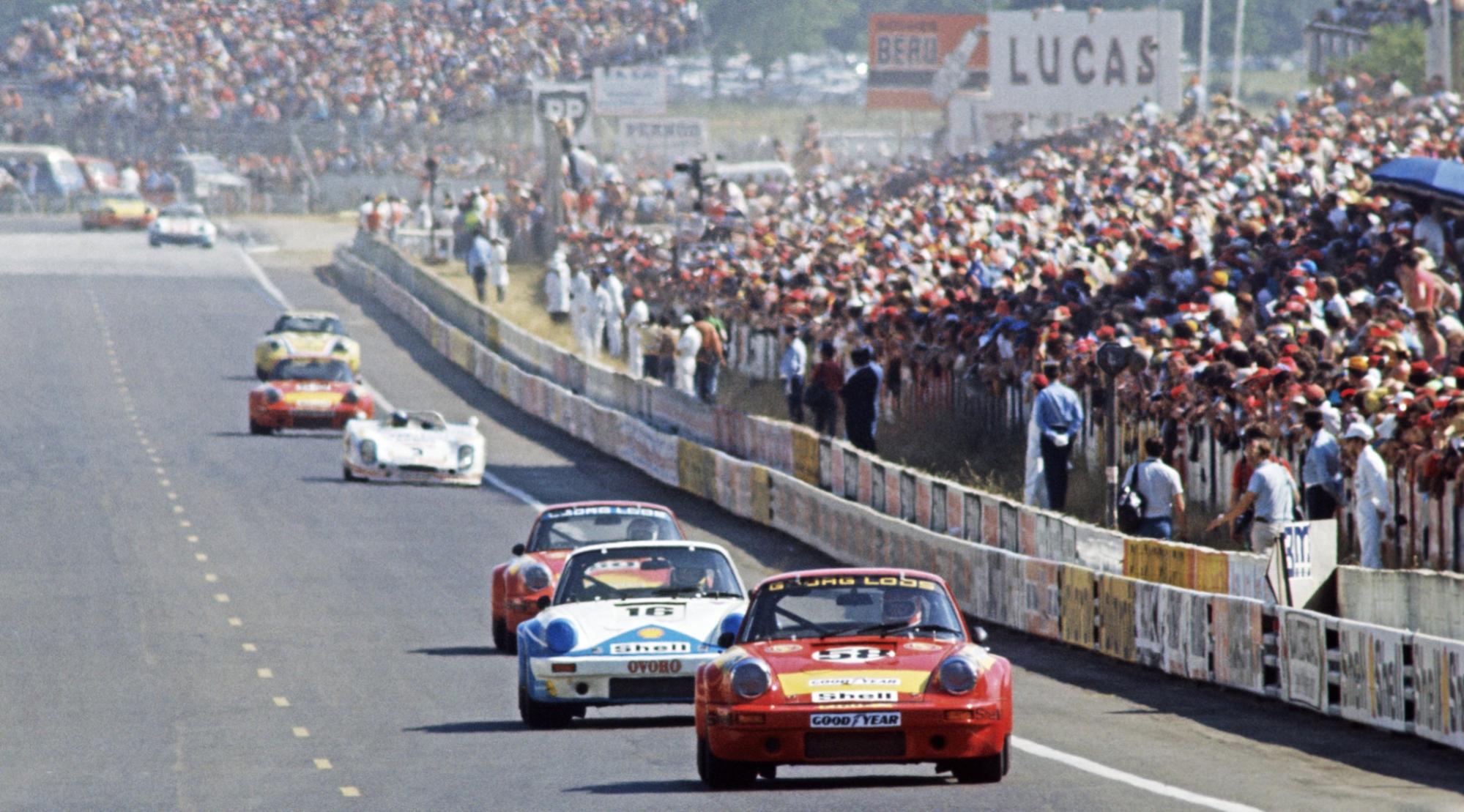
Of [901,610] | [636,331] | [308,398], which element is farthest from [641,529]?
[636,331]

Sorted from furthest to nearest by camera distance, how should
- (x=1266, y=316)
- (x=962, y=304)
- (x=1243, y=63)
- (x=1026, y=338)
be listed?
(x=1243, y=63)
(x=962, y=304)
(x=1026, y=338)
(x=1266, y=316)

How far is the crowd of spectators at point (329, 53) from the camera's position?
78688 millimetres

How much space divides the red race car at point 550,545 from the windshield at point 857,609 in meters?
5.27

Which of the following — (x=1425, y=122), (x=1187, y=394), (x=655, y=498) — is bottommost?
(x=655, y=498)

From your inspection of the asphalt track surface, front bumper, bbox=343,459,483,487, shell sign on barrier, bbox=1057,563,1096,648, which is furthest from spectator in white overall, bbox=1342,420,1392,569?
front bumper, bbox=343,459,483,487

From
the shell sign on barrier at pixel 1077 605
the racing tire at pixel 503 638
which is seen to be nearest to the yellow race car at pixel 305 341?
the racing tire at pixel 503 638

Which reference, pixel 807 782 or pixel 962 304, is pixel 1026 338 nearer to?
pixel 962 304

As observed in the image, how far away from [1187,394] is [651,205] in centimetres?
3644

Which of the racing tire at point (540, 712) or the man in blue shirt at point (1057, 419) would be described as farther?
the man in blue shirt at point (1057, 419)

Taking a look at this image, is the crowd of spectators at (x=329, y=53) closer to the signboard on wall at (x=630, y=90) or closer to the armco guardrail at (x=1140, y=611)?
the signboard on wall at (x=630, y=90)

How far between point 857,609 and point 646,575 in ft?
11.3

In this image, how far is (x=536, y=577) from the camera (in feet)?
56.6

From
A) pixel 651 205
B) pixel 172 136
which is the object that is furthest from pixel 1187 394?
pixel 172 136

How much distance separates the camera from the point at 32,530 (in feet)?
84.1
